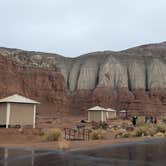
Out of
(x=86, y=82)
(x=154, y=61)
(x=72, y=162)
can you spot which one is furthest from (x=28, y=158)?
(x=154, y=61)

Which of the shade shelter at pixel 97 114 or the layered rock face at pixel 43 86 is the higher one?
the layered rock face at pixel 43 86

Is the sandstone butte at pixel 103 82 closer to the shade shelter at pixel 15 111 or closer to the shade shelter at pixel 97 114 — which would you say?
the shade shelter at pixel 97 114

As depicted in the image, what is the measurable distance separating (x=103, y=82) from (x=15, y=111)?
245 ft

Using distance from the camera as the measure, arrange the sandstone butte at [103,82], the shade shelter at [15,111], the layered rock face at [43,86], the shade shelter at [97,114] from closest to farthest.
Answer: the shade shelter at [15,111], the shade shelter at [97,114], the layered rock face at [43,86], the sandstone butte at [103,82]

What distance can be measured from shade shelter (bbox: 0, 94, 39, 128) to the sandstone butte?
3400cm

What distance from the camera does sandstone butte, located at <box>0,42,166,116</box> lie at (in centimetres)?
6694

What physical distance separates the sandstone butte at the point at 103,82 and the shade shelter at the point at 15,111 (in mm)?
33998

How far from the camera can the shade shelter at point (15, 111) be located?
Result: 2878cm

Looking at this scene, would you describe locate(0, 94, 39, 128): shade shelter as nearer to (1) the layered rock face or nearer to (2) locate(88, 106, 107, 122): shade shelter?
(2) locate(88, 106, 107, 122): shade shelter

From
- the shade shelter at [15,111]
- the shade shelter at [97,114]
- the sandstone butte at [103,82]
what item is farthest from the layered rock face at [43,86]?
the shade shelter at [15,111]

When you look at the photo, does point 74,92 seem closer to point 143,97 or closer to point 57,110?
point 143,97

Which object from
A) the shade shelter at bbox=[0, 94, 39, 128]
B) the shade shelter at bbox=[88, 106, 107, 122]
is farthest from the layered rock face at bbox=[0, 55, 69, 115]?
the shade shelter at bbox=[0, 94, 39, 128]

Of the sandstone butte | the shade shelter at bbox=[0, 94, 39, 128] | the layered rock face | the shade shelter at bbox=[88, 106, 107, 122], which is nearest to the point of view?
the shade shelter at bbox=[0, 94, 39, 128]

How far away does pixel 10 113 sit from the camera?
94.9 feet
